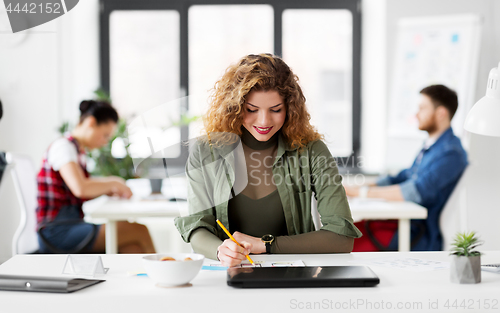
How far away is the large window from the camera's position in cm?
401

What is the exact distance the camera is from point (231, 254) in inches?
44.8

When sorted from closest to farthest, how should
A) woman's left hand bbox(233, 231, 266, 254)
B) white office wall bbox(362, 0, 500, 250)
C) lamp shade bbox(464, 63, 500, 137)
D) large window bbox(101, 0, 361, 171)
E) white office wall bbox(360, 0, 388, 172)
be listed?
lamp shade bbox(464, 63, 500, 137), woman's left hand bbox(233, 231, 266, 254), white office wall bbox(362, 0, 500, 250), white office wall bbox(360, 0, 388, 172), large window bbox(101, 0, 361, 171)

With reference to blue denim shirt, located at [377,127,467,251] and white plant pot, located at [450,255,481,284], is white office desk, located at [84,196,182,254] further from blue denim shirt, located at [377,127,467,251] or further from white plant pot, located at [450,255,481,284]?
white plant pot, located at [450,255,481,284]

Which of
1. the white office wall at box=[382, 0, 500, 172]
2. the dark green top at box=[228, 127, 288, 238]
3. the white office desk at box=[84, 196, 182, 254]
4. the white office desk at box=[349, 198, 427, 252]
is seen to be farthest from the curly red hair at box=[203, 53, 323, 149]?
the white office wall at box=[382, 0, 500, 172]

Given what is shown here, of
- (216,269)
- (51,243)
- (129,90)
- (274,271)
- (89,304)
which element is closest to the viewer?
(89,304)

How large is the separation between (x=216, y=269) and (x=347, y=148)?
3183 millimetres

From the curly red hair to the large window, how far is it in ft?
8.06

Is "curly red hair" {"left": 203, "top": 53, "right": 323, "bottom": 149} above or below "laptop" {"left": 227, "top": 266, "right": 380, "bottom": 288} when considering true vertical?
above

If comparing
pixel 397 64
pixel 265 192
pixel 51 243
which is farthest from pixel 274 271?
pixel 397 64

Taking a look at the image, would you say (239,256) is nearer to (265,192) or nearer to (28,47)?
(265,192)

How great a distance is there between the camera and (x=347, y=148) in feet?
13.5

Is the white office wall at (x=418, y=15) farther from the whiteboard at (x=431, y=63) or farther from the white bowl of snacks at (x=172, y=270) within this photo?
the white bowl of snacks at (x=172, y=270)

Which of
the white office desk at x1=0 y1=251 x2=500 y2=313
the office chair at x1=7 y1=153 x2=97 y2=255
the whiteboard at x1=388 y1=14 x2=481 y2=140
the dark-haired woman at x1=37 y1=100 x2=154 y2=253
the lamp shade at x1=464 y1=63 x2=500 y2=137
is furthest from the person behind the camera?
the whiteboard at x1=388 y1=14 x2=481 y2=140

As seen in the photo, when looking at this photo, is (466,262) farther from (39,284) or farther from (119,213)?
(119,213)
